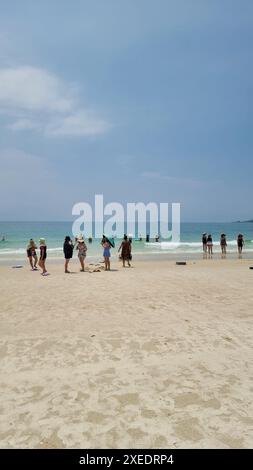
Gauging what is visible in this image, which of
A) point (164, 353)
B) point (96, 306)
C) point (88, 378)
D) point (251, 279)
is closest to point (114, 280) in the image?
point (96, 306)

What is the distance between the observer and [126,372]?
5117 millimetres

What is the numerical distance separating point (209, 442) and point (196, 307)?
18.7 feet

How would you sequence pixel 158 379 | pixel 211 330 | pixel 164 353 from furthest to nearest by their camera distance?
pixel 211 330 → pixel 164 353 → pixel 158 379

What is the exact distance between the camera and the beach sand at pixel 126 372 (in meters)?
3.62

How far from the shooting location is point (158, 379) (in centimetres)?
487

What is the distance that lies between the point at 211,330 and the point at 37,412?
4.19 meters

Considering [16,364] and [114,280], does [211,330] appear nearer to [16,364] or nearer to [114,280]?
[16,364]

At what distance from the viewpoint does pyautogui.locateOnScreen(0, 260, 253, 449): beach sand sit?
3.62 m

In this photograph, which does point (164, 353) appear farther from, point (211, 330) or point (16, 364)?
point (16, 364)

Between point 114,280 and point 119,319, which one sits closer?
point 119,319

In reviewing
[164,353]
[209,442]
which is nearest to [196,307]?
[164,353]

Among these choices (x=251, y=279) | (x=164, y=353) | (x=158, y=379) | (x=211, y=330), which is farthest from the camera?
(x=251, y=279)

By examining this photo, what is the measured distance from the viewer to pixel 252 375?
498cm
